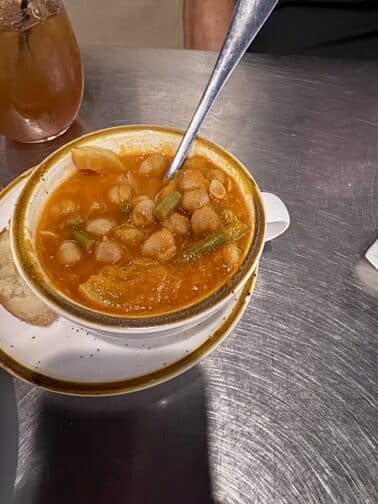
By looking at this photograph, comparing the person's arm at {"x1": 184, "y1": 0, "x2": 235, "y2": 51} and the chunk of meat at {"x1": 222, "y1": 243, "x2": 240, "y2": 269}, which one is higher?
the chunk of meat at {"x1": 222, "y1": 243, "x2": 240, "y2": 269}

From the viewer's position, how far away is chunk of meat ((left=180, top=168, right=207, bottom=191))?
93 cm

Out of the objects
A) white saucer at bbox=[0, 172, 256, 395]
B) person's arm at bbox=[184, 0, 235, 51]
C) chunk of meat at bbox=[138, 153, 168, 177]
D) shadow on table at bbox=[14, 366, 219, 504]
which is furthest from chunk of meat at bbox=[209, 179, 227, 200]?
person's arm at bbox=[184, 0, 235, 51]

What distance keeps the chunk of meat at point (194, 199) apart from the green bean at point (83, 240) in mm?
177

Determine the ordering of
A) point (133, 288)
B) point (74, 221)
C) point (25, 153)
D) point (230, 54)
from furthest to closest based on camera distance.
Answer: point (25, 153) < point (230, 54) < point (74, 221) < point (133, 288)

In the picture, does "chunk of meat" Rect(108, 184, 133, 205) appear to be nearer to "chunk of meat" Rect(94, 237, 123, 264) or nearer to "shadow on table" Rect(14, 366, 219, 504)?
"chunk of meat" Rect(94, 237, 123, 264)

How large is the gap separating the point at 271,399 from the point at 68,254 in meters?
0.46

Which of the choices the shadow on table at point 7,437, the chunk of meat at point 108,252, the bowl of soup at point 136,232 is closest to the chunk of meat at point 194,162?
the bowl of soup at point 136,232

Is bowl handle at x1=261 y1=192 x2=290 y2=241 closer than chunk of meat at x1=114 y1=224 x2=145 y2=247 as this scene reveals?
No

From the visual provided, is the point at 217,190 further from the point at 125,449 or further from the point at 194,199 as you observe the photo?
the point at 125,449

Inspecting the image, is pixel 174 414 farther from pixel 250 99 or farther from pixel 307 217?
pixel 250 99

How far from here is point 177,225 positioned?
90cm

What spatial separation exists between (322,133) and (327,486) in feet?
3.16

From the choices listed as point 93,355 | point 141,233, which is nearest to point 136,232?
point 141,233

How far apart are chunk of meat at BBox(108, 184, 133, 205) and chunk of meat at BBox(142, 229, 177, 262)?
0.38 feet
